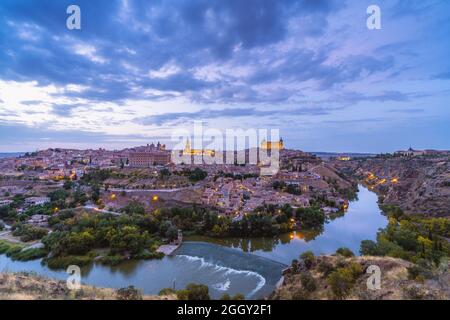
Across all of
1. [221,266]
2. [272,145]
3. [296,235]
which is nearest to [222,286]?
[221,266]

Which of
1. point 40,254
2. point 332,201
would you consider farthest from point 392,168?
point 40,254

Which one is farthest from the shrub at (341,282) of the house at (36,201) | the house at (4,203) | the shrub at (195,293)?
the house at (4,203)

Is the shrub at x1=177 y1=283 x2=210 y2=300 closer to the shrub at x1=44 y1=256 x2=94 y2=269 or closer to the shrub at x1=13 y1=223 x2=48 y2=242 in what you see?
the shrub at x1=44 y1=256 x2=94 y2=269

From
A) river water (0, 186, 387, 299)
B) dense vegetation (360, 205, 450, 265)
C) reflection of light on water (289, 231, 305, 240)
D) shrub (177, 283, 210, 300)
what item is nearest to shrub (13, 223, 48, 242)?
river water (0, 186, 387, 299)

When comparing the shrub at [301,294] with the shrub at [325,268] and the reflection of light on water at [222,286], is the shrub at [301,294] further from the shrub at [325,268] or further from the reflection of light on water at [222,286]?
the reflection of light on water at [222,286]

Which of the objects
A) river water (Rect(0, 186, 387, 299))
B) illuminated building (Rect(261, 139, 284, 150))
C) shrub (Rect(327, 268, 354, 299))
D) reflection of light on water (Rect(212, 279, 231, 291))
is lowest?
river water (Rect(0, 186, 387, 299))

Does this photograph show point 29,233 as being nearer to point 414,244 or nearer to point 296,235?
point 296,235

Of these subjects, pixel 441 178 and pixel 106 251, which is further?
pixel 441 178

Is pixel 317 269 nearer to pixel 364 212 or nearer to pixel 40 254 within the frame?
pixel 40 254
